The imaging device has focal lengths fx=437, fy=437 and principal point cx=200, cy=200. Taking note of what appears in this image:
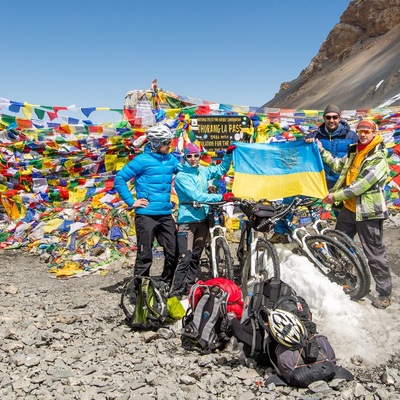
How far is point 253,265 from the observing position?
5.50m

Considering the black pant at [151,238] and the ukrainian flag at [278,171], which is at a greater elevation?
the ukrainian flag at [278,171]

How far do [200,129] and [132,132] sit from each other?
1.74 meters

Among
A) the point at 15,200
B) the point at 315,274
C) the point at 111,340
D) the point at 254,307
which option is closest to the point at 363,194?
the point at 315,274

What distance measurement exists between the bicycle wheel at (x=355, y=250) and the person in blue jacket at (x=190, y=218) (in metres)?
1.38

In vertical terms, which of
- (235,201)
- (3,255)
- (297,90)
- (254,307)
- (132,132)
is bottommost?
(3,255)

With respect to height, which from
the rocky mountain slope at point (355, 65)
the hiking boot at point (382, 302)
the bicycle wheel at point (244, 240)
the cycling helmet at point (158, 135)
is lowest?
the hiking boot at point (382, 302)

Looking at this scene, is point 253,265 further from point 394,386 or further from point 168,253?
point 394,386

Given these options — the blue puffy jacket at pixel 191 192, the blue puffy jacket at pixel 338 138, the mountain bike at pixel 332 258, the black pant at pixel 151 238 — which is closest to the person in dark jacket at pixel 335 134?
the blue puffy jacket at pixel 338 138

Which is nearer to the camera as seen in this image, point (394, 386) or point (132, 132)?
point (394, 386)

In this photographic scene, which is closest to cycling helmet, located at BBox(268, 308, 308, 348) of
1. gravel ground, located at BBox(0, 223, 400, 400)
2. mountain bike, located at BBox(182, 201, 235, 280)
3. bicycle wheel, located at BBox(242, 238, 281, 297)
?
gravel ground, located at BBox(0, 223, 400, 400)

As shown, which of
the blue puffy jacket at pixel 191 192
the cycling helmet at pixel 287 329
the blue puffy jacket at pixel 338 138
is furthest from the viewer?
the blue puffy jacket at pixel 338 138

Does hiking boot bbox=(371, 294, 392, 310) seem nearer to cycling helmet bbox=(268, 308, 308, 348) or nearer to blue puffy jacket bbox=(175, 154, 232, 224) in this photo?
cycling helmet bbox=(268, 308, 308, 348)

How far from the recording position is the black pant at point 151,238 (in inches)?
223

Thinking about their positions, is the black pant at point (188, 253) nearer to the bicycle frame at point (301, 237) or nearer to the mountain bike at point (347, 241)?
the bicycle frame at point (301, 237)
